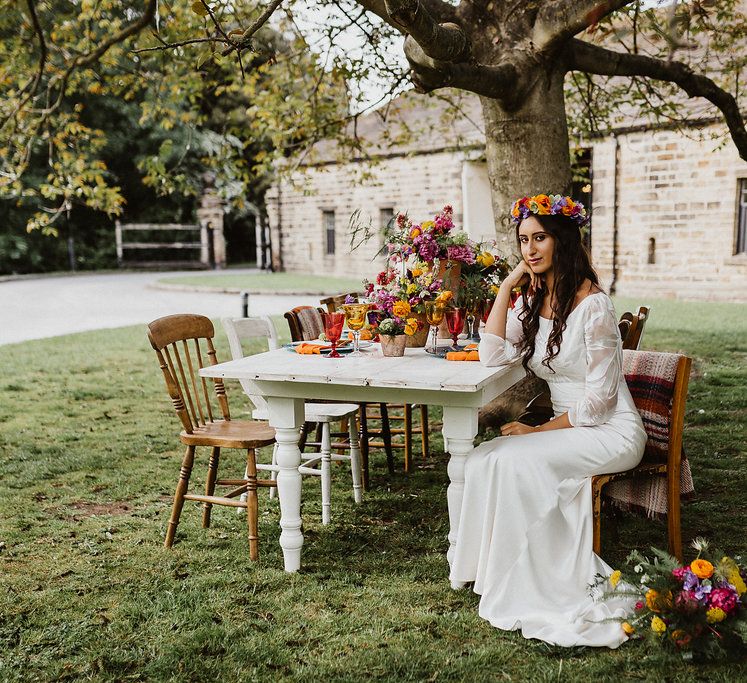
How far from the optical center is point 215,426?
4.83m

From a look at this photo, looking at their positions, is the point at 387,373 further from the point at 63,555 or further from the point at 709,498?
the point at 709,498

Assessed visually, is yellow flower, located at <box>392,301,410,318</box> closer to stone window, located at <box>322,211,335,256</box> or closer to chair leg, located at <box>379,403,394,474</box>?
chair leg, located at <box>379,403,394,474</box>

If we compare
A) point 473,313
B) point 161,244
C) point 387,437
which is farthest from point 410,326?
point 161,244

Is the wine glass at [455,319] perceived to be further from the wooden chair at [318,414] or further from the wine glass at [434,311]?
the wooden chair at [318,414]

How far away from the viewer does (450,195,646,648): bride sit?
3537 millimetres

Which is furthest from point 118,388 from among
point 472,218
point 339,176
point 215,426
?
point 339,176

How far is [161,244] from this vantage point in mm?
33906

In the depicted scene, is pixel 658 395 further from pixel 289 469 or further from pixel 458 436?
pixel 289 469

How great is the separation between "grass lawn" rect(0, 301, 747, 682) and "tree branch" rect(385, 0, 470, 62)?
115 inches

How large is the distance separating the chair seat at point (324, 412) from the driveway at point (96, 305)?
8.65m

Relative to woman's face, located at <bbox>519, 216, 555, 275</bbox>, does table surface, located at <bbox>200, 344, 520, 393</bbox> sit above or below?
below

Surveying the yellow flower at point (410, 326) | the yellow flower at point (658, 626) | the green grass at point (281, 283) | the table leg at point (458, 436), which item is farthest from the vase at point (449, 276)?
the green grass at point (281, 283)

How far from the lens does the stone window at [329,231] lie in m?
27.8

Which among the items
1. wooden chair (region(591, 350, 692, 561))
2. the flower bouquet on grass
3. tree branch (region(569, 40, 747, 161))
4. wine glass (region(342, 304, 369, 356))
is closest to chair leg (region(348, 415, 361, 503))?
wine glass (region(342, 304, 369, 356))
